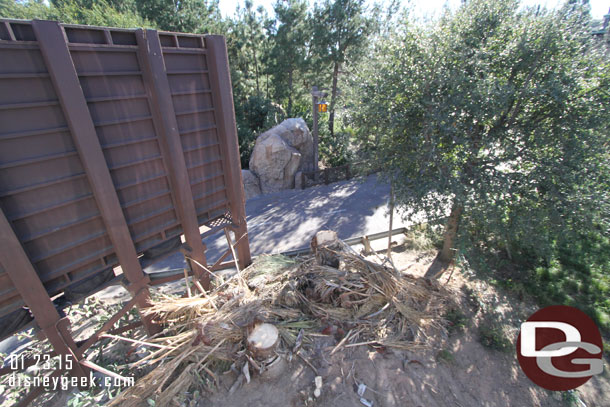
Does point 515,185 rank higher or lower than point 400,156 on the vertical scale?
lower

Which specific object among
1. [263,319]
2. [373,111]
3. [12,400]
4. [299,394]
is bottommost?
[12,400]

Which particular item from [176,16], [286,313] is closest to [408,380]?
[286,313]

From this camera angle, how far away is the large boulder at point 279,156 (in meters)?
11.5

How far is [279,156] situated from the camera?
11547 millimetres

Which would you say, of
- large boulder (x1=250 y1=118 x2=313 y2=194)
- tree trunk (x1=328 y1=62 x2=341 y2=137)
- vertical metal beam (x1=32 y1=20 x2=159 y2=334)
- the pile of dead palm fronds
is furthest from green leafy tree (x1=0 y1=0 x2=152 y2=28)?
the pile of dead palm fronds

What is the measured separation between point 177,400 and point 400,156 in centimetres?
512

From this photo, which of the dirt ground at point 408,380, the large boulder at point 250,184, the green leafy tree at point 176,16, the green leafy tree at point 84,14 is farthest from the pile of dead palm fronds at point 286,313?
the green leafy tree at point 176,16

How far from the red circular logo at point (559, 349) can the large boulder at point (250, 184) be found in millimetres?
9300

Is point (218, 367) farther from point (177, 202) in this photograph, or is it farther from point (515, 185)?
point (515, 185)

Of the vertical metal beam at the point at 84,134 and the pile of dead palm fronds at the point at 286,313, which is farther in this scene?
the pile of dead palm fronds at the point at 286,313

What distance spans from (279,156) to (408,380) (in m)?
9.28

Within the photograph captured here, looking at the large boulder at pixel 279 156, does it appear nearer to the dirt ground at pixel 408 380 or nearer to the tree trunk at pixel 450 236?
the tree trunk at pixel 450 236

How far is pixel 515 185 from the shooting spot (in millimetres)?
4684

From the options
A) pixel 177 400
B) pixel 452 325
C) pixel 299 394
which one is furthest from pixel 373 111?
pixel 177 400
